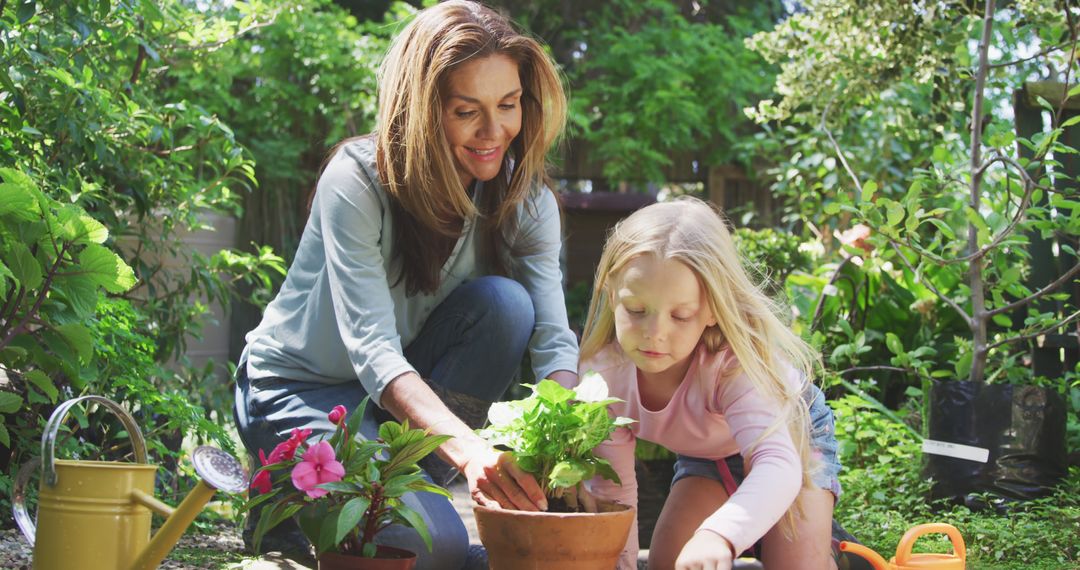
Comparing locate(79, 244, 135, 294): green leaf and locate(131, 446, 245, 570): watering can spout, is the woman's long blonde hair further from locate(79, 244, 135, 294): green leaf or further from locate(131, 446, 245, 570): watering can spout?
locate(131, 446, 245, 570): watering can spout

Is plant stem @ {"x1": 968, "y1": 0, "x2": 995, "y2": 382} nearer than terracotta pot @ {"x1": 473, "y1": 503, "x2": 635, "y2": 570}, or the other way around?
terracotta pot @ {"x1": 473, "y1": 503, "x2": 635, "y2": 570}

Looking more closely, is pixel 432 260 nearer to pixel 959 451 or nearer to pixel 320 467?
pixel 320 467

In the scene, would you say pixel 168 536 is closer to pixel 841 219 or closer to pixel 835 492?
pixel 835 492

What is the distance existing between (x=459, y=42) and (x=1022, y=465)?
1879 millimetres

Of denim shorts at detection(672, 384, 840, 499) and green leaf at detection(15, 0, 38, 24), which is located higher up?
green leaf at detection(15, 0, 38, 24)

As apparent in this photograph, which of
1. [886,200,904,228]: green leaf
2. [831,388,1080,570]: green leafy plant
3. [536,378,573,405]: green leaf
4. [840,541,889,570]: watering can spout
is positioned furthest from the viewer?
[886,200,904,228]: green leaf

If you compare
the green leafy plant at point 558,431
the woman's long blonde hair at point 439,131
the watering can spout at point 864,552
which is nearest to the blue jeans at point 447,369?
the woman's long blonde hair at point 439,131

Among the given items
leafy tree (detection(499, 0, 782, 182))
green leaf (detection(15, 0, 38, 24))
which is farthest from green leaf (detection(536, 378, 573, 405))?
leafy tree (detection(499, 0, 782, 182))

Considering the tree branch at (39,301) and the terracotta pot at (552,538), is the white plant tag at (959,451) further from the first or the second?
the tree branch at (39,301)

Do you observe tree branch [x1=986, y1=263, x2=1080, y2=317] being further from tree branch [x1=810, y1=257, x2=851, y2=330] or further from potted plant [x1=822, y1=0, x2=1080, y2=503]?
tree branch [x1=810, y1=257, x2=851, y2=330]

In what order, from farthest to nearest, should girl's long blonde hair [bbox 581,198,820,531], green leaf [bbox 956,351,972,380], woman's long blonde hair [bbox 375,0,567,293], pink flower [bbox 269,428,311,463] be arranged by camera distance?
1. green leaf [bbox 956,351,972,380]
2. woman's long blonde hair [bbox 375,0,567,293]
3. girl's long blonde hair [bbox 581,198,820,531]
4. pink flower [bbox 269,428,311,463]

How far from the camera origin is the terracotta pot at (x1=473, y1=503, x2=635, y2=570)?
1.51m

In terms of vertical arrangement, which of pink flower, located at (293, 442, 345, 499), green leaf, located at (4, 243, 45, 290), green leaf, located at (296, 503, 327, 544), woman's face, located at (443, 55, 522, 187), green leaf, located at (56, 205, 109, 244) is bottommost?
green leaf, located at (296, 503, 327, 544)

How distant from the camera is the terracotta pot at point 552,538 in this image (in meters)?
1.51
